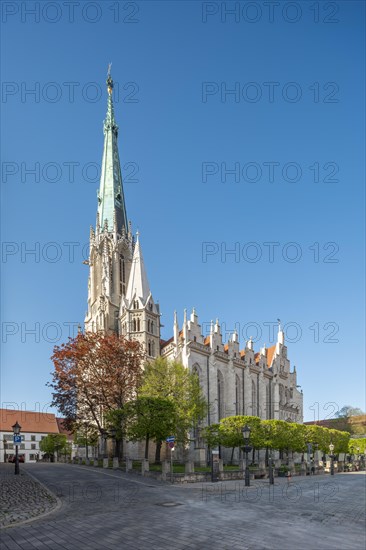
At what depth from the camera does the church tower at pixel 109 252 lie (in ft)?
244

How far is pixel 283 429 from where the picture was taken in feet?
196

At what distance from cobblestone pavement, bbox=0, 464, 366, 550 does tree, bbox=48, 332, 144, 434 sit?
2346 cm

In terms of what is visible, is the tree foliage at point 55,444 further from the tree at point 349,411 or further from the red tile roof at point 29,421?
the tree at point 349,411

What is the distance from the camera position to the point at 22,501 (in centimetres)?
2017

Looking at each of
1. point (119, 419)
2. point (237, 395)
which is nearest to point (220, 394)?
point (237, 395)

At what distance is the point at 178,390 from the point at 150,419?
10367 millimetres

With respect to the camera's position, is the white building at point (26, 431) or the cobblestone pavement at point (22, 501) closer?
the cobblestone pavement at point (22, 501)

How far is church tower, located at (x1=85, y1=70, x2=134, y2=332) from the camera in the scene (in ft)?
244

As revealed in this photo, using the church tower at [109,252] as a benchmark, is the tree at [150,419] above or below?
below

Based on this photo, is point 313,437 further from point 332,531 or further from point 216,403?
point 332,531

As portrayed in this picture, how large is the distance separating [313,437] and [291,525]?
190 feet

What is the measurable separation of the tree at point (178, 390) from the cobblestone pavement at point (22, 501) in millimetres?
23109

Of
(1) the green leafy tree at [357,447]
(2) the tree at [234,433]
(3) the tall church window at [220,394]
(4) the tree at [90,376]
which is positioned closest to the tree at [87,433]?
(4) the tree at [90,376]

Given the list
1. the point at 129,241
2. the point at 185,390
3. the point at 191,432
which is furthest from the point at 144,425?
the point at 129,241
